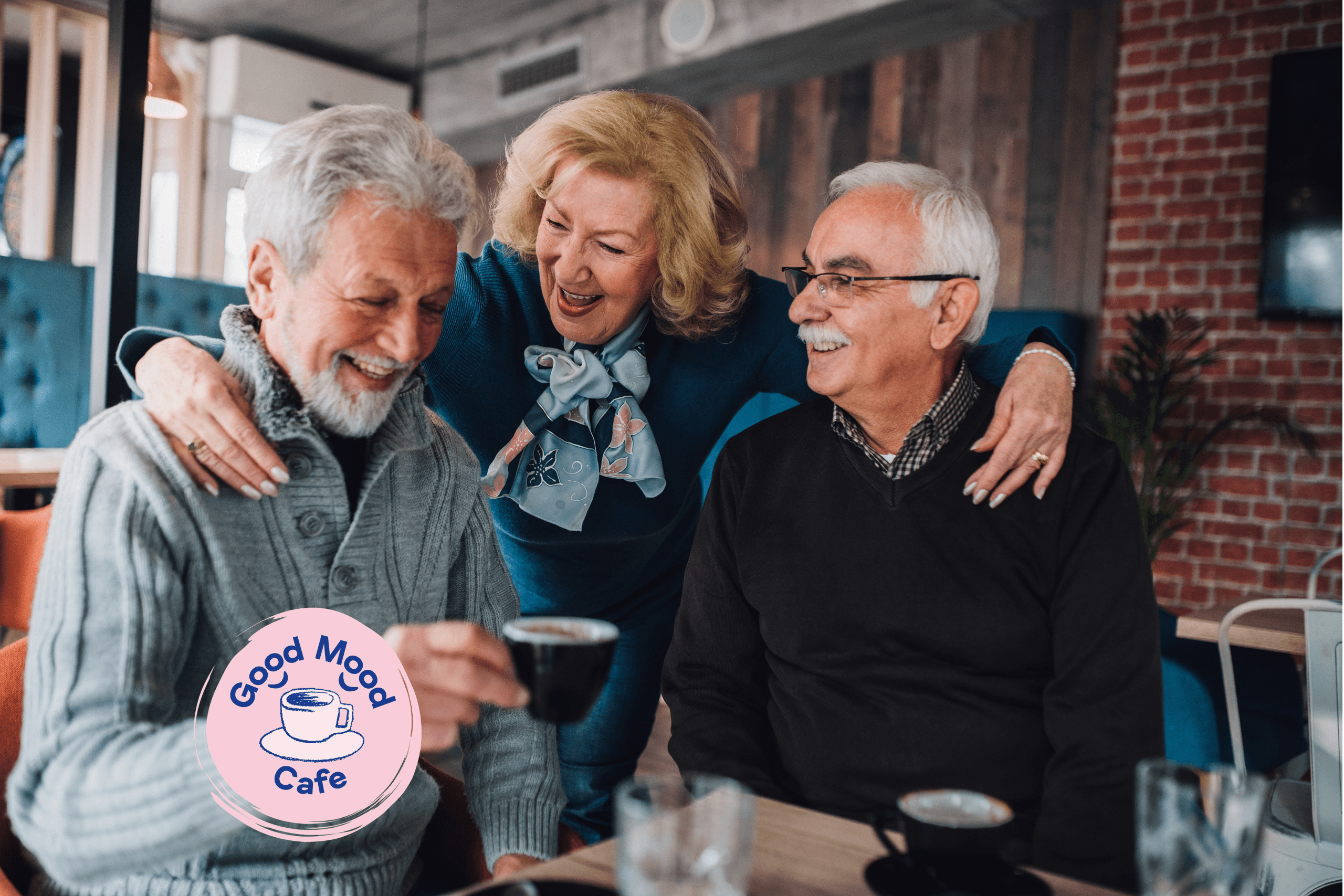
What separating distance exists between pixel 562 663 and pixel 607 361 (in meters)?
0.78

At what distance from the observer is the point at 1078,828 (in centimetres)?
126

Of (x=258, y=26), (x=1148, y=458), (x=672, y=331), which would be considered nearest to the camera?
(x=672, y=331)

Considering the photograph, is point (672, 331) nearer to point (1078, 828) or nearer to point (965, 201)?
point (965, 201)

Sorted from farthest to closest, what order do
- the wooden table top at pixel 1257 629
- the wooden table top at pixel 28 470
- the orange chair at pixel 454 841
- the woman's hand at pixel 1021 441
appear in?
1. the wooden table top at pixel 28 470
2. the wooden table top at pixel 1257 629
3. the woman's hand at pixel 1021 441
4. the orange chair at pixel 454 841

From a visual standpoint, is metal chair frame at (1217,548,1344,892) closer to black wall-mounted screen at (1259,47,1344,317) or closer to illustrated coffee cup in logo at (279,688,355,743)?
illustrated coffee cup in logo at (279,688,355,743)

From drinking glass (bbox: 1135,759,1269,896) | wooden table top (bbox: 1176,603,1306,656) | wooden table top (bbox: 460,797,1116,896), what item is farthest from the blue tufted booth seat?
drinking glass (bbox: 1135,759,1269,896)

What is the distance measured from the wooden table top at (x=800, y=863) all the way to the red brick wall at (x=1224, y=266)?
3572mm

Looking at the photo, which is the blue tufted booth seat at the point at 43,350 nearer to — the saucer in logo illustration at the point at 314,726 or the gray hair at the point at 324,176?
the gray hair at the point at 324,176

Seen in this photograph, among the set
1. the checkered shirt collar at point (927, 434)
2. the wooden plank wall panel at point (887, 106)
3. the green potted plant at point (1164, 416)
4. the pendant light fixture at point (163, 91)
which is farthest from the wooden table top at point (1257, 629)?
the pendant light fixture at point (163, 91)

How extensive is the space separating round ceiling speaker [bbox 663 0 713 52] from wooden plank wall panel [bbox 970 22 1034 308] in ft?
4.10

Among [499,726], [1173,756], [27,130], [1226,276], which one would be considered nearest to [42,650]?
[499,726]

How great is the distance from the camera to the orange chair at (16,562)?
243cm

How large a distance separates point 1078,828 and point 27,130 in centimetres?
605

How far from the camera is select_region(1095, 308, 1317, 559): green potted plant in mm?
3887
